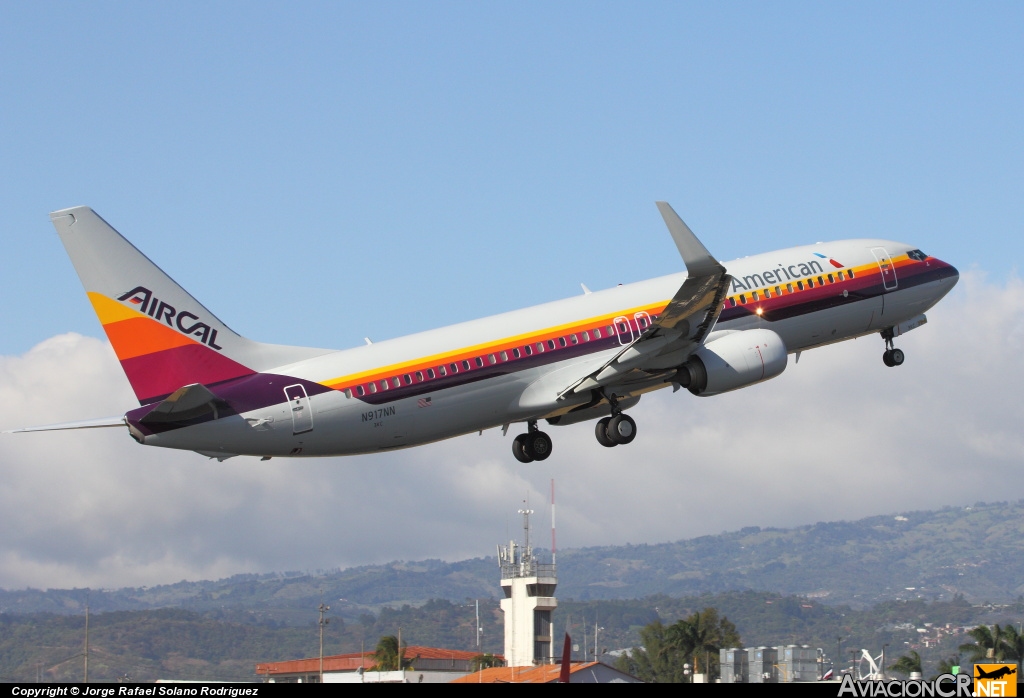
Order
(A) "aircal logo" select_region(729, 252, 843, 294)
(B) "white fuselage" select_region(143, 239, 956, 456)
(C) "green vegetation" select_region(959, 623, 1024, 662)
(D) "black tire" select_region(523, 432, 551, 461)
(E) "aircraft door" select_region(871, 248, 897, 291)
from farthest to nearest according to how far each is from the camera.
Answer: (C) "green vegetation" select_region(959, 623, 1024, 662) → (E) "aircraft door" select_region(871, 248, 897, 291) → (D) "black tire" select_region(523, 432, 551, 461) → (A) "aircal logo" select_region(729, 252, 843, 294) → (B) "white fuselage" select_region(143, 239, 956, 456)

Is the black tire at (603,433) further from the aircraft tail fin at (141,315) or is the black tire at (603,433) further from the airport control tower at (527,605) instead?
the airport control tower at (527,605)

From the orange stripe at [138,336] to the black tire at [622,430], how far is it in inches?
590

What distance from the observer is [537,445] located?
45.8 m

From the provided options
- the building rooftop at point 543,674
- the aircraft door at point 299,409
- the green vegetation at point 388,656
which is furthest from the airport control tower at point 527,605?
the aircraft door at point 299,409

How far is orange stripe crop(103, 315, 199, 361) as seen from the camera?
37.1 m

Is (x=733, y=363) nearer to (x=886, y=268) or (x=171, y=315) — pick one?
(x=886, y=268)

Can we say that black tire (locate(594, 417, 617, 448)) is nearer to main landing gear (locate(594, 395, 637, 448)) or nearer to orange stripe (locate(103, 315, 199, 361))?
main landing gear (locate(594, 395, 637, 448))

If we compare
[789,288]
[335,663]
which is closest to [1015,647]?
[335,663]

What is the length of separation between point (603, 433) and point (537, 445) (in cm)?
279

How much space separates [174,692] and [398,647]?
67.6 m

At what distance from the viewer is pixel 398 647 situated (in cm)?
8731

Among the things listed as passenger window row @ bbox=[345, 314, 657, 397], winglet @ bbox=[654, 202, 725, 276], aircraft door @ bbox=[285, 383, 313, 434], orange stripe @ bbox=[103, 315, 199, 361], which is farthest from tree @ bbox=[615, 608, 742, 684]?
orange stripe @ bbox=[103, 315, 199, 361]

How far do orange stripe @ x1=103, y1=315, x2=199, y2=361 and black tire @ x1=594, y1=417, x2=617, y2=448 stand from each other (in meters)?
14.8

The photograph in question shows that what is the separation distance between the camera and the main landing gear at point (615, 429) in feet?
144
